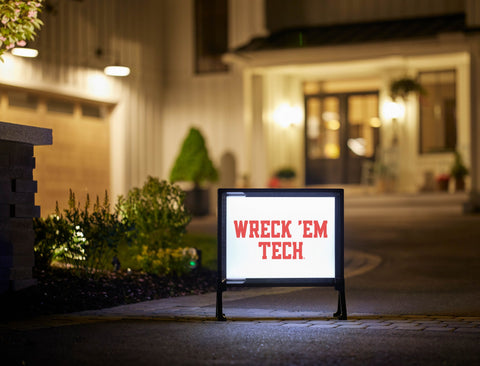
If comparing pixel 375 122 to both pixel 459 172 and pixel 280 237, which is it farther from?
pixel 280 237

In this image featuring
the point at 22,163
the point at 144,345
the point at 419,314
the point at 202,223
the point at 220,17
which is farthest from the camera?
the point at 220,17

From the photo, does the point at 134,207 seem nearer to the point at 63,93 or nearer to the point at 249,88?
the point at 63,93

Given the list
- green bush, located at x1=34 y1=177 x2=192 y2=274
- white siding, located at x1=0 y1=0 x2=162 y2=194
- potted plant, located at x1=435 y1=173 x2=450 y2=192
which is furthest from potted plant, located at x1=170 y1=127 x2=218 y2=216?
green bush, located at x1=34 y1=177 x2=192 y2=274

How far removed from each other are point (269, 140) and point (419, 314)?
1530 cm

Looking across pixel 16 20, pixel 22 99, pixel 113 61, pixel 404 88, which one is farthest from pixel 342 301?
pixel 113 61

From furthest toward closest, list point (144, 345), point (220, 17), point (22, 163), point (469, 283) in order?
point (220, 17) < point (469, 283) < point (22, 163) < point (144, 345)

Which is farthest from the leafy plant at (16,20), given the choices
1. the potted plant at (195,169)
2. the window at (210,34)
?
the window at (210,34)

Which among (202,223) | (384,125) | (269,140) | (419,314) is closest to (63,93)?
(202,223)

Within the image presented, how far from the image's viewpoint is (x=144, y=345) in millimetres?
5734

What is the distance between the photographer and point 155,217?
9797mm

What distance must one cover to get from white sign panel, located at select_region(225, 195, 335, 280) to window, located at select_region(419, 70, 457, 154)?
15461 millimetres

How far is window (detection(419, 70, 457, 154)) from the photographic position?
859 inches

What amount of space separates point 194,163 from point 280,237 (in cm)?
1431

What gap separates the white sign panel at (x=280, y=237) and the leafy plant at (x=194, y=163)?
14189 millimetres
